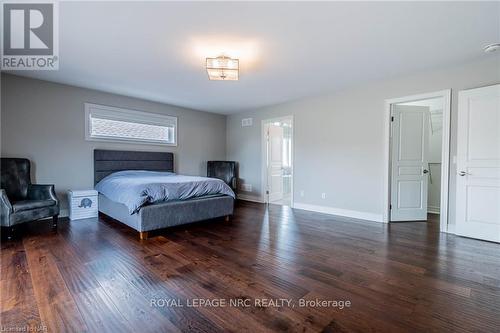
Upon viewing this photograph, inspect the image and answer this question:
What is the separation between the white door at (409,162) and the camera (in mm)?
Result: 4016

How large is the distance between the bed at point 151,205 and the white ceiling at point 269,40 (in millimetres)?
1478

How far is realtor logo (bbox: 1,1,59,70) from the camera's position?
6.92 feet

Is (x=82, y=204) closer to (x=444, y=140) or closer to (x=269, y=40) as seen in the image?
(x=269, y=40)

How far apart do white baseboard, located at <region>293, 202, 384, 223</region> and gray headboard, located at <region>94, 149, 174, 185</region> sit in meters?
3.14

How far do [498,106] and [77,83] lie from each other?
6288mm

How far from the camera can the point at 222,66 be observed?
2854 mm

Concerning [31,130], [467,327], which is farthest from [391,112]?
[31,130]

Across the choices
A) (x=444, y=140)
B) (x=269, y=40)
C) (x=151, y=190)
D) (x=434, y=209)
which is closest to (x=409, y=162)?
(x=444, y=140)

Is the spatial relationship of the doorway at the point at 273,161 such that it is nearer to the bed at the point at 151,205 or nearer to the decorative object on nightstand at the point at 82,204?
the bed at the point at 151,205

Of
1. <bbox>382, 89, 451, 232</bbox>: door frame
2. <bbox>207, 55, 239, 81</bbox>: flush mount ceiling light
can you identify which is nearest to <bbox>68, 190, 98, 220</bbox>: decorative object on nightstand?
<bbox>207, 55, 239, 81</bbox>: flush mount ceiling light

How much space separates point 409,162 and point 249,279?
3.61 meters

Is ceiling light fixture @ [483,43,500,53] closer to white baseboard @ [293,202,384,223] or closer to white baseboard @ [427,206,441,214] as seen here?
white baseboard @ [293,202,384,223]

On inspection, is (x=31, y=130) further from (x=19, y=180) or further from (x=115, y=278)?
(x=115, y=278)

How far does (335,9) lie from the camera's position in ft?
6.71
